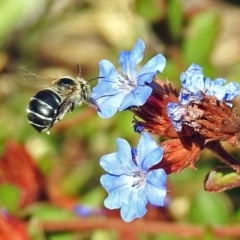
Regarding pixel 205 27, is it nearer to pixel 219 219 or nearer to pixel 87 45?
pixel 219 219

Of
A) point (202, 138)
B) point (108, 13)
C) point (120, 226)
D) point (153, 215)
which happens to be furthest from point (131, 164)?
point (108, 13)

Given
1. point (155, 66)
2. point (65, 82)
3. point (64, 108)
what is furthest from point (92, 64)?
point (155, 66)

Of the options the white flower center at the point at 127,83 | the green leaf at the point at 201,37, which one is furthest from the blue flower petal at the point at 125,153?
the green leaf at the point at 201,37

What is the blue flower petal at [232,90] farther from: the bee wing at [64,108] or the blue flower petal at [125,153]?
the bee wing at [64,108]

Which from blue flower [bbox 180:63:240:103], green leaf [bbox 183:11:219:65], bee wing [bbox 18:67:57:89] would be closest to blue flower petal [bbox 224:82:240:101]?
blue flower [bbox 180:63:240:103]

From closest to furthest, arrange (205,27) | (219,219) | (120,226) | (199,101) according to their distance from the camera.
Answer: (199,101) < (120,226) < (219,219) < (205,27)

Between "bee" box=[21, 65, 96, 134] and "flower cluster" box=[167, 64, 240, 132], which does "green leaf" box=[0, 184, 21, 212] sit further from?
"flower cluster" box=[167, 64, 240, 132]

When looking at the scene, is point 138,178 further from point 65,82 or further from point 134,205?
point 65,82
